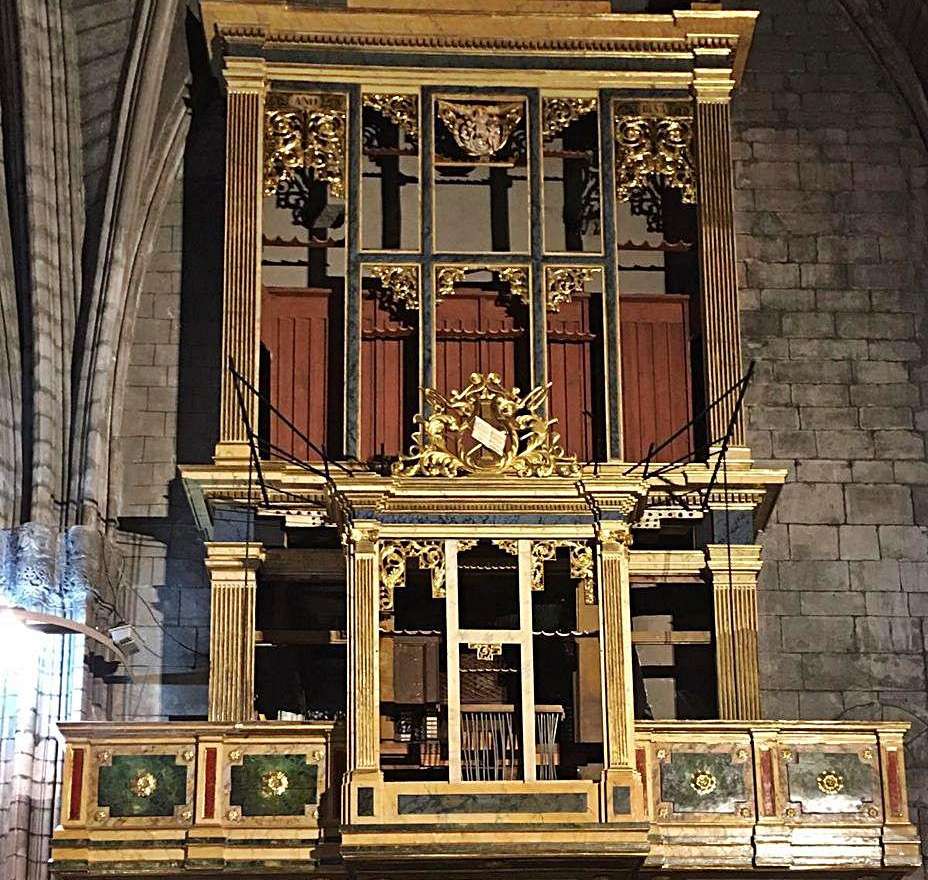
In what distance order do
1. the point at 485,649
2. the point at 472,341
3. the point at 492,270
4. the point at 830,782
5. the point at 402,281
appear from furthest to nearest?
1. the point at 472,341
2. the point at 492,270
3. the point at 402,281
4. the point at 830,782
5. the point at 485,649

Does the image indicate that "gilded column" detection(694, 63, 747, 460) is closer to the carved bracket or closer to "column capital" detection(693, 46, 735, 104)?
"column capital" detection(693, 46, 735, 104)

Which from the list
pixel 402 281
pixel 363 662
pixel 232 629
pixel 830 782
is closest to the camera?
pixel 363 662

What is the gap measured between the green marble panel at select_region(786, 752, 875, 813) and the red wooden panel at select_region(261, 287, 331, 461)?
189 inches

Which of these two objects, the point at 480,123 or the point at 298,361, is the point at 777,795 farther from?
the point at 480,123

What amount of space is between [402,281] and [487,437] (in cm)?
210

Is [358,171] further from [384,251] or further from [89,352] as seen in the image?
[89,352]

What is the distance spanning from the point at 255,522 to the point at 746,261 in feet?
18.6

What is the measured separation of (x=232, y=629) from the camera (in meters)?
16.9

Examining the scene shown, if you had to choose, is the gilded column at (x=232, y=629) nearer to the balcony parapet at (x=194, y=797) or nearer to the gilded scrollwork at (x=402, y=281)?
the balcony parapet at (x=194, y=797)

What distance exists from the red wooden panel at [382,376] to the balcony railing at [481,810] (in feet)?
10.0

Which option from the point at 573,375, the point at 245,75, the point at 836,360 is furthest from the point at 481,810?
the point at 245,75

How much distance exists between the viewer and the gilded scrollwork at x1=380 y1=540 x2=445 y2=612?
15820mm

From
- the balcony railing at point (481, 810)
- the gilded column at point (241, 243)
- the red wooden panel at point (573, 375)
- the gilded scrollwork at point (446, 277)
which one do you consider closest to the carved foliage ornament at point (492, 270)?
the gilded scrollwork at point (446, 277)

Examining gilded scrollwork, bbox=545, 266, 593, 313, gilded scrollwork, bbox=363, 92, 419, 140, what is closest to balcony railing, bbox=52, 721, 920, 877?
gilded scrollwork, bbox=545, 266, 593, 313
